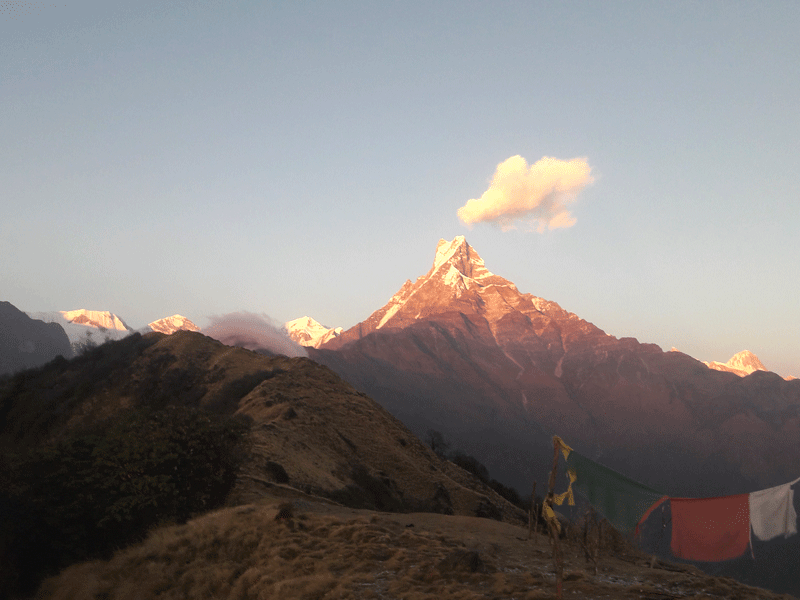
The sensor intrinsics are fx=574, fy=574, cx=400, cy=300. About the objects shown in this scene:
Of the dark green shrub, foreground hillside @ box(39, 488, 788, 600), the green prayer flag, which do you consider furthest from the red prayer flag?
the dark green shrub

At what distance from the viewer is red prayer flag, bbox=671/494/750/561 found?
15.4 m

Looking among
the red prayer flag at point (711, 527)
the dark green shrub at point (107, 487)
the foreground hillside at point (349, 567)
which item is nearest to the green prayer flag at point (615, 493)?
the red prayer flag at point (711, 527)

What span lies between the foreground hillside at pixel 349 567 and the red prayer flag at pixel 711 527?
3.21ft

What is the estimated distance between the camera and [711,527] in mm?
15586

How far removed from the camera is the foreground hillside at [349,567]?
15.0 m

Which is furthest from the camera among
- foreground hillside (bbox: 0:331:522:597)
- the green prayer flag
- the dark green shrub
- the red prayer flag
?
Result: foreground hillside (bbox: 0:331:522:597)

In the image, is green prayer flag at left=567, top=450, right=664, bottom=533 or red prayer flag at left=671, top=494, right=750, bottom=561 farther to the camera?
red prayer flag at left=671, top=494, right=750, bottom=561

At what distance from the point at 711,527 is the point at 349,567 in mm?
10158

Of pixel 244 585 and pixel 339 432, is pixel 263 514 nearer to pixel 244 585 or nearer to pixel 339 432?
pixel 244 585

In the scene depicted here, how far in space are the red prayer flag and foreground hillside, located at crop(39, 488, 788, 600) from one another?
978mm

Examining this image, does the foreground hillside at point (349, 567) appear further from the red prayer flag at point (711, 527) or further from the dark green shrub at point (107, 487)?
the dark green shrub at point (107, 487)

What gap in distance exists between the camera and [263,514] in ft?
68.0

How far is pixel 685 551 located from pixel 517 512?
1257 inches

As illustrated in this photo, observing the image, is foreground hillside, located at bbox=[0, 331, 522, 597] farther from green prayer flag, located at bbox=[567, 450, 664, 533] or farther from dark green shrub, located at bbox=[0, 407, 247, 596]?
green prayer flag, located at bbox=[567, 450, 664, 533]
